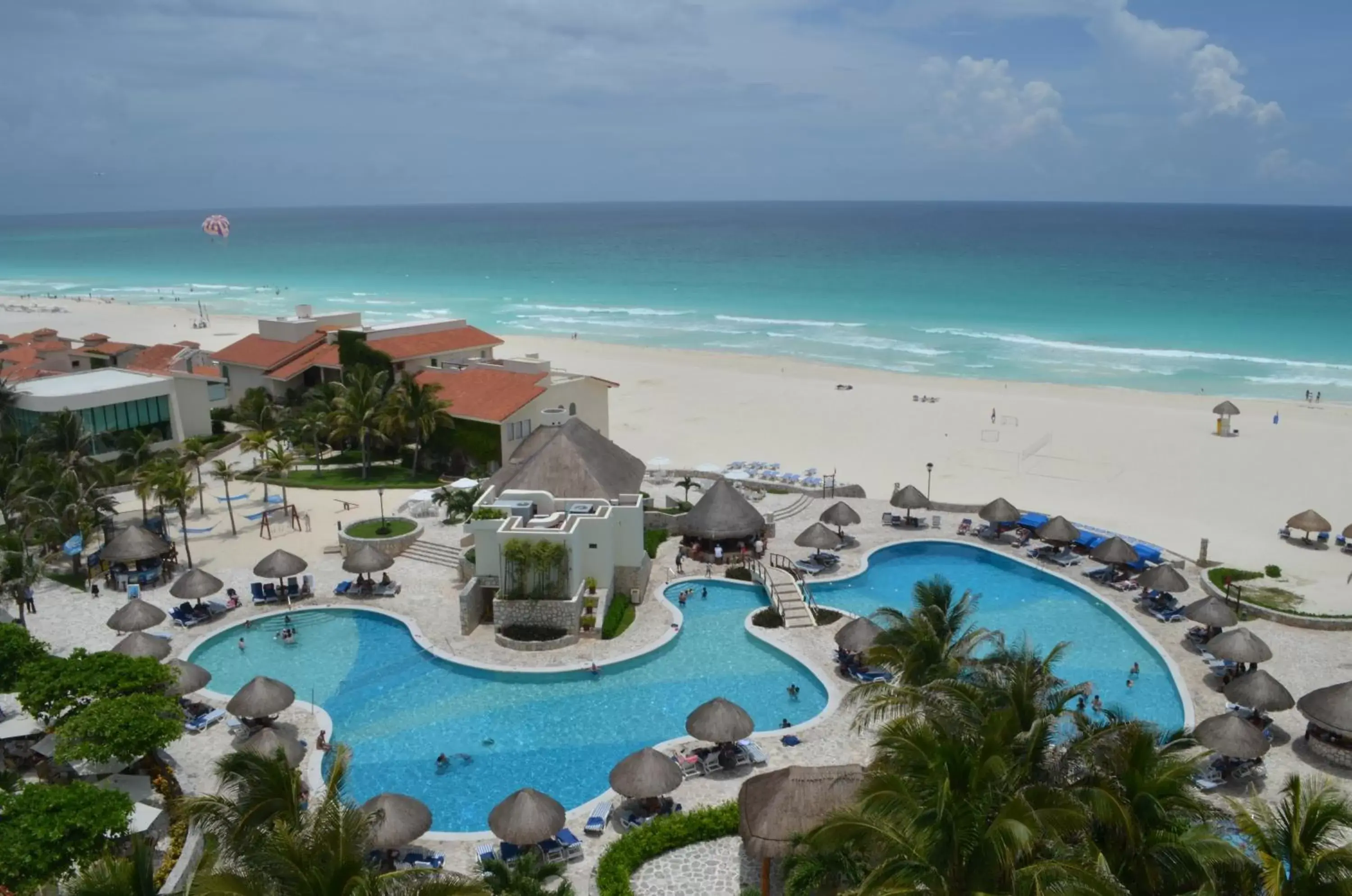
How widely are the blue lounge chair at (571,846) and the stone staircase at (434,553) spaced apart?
13829 millimetres

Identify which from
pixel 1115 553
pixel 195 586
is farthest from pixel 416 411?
pixel 1115 553

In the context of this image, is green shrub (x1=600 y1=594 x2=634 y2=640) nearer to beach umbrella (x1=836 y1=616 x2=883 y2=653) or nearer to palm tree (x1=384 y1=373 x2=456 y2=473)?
beach umbrella (x1=836 y1=616 x2=883 y2=653)

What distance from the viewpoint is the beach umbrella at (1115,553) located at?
27797 millimetres

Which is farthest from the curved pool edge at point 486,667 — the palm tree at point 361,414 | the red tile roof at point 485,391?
the red tile roof at point 485,391

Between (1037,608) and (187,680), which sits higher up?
(187,680)

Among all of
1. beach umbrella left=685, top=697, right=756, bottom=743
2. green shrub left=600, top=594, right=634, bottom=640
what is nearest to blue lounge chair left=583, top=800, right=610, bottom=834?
beach umbrella left=685, top=697, right=756, bottom=743

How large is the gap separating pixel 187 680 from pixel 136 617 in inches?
160

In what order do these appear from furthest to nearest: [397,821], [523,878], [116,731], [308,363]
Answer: [308,363]
[116,731]
[397,821]
[523,878]

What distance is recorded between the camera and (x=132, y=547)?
2767cm

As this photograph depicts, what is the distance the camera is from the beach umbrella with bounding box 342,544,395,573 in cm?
2711

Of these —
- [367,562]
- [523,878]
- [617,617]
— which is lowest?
[617,617]

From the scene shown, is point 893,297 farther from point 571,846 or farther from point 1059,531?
point 571,846

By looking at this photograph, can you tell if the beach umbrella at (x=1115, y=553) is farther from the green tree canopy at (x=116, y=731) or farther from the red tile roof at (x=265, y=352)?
the red tile roof at (x=265, y=352)

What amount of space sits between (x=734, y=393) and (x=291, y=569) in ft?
110
